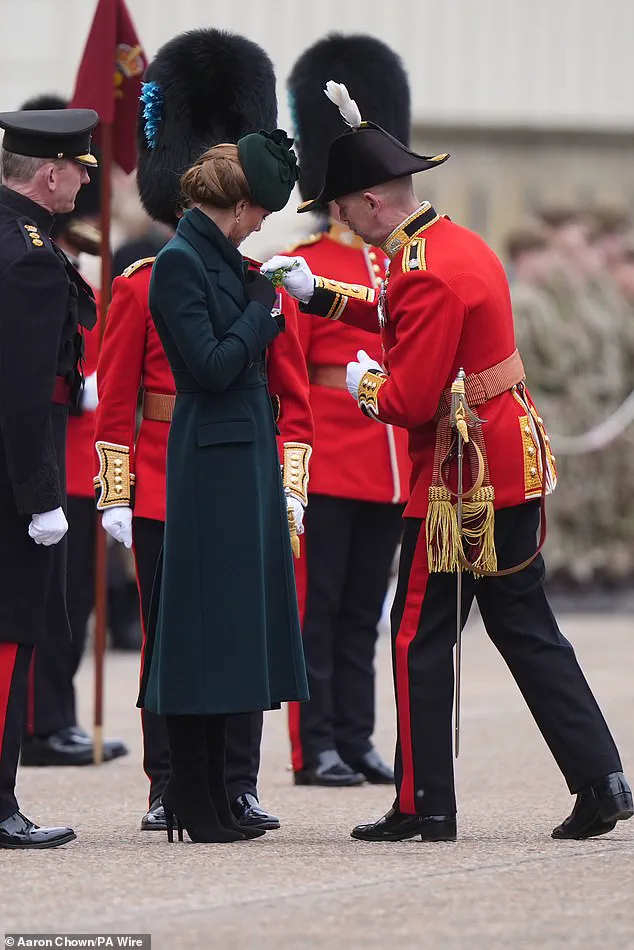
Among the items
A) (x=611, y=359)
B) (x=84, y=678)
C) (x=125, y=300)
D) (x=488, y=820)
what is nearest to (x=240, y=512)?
(x=125, y=300)

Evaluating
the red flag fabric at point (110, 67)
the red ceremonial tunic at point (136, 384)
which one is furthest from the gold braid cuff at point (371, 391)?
the red flag fabric at point (110, 67)

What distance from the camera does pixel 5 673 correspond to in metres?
4.66

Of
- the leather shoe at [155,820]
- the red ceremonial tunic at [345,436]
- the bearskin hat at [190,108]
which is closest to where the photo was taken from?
the leather shoe at [155,820]

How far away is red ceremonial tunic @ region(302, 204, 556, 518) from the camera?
461cm

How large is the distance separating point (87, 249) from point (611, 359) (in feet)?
19.7

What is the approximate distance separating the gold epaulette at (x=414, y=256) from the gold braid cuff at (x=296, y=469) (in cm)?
50

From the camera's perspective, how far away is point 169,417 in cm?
501

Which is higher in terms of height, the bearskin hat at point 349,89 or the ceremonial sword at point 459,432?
the bearskin hat at point 349,89

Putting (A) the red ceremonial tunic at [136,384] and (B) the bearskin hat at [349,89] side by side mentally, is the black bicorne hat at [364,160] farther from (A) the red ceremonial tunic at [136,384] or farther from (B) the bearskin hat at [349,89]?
(B) the bearskin hat at [349,89]

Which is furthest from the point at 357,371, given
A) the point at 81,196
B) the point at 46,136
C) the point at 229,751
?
the point at 81,196

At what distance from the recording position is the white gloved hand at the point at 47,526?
4.59 metres

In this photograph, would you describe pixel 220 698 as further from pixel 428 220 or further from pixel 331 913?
pixel 428 220

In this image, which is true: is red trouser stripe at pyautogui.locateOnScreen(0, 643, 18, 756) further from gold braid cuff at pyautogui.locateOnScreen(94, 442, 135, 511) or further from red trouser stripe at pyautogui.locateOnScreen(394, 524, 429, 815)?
red trouser stripe at pyautogui.locateOnScreen(394, 524, 429, 815)

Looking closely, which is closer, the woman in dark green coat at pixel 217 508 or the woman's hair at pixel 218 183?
the woman in dark green coat at pixel 217 508
